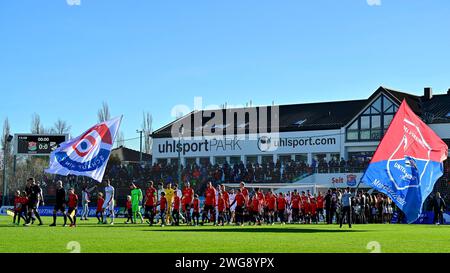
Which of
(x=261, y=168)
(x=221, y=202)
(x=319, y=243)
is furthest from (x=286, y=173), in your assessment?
(x=319, y=243)

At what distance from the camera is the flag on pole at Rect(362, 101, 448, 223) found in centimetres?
2716

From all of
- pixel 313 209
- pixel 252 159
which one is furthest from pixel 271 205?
pixel 252 159

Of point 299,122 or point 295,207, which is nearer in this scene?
point 295,207

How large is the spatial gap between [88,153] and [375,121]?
125ft

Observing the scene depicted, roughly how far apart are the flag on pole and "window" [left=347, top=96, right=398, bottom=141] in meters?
36.9

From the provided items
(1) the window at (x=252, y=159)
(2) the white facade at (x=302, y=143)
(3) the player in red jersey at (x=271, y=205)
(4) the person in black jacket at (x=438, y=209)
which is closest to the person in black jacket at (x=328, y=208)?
(3) the player in red jersey at (x=271, y=205)

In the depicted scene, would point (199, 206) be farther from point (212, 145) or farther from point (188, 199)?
point (212, 145)

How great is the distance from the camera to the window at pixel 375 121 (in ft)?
213

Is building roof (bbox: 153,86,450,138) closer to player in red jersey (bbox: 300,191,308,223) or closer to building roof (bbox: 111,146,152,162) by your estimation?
building roof (bbox: 111,146,152,162)

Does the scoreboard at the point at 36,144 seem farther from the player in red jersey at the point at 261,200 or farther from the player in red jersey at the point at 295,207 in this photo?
the player in red jersey at the point at 261,200

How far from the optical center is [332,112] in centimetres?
7488

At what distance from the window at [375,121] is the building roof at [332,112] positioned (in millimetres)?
658

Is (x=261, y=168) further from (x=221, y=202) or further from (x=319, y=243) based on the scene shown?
(x=319, y=243)
